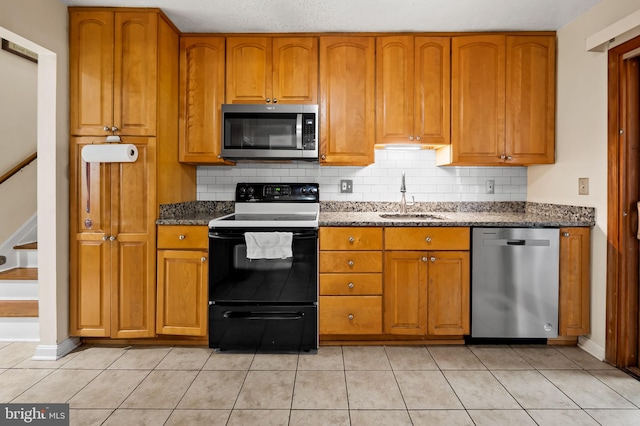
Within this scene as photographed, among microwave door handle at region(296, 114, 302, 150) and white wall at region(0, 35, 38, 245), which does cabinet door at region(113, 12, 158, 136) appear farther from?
white wall at region(0, 35, 38, 245)

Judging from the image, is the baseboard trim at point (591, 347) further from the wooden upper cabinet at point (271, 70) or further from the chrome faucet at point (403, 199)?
the wooden upper cabinet at point (271, 70)

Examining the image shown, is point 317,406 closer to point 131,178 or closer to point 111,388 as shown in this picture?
point 111,388

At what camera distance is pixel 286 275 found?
2.41 meters

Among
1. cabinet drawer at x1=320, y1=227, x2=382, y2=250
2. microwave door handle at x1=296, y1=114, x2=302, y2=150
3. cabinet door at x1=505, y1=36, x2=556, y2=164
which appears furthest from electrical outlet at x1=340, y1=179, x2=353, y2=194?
cabinet door at x1=505, y1=36, x2=556, y2=164

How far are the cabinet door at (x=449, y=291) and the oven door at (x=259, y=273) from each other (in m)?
0.83

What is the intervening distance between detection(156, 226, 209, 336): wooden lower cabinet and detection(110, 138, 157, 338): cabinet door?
0.22ft

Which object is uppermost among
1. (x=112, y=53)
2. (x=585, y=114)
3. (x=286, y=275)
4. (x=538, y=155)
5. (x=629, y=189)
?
(x=112, y=53)

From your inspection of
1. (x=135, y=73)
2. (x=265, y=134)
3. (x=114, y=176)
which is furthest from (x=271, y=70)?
(x=114, y=176)

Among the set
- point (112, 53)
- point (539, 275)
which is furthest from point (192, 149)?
point (539, 275)

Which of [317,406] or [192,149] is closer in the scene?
[317,406]

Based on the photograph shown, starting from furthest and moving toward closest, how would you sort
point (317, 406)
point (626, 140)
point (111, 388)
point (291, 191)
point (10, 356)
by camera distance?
point (291, 191) < point (10, 356) < point (626, 140) < point (111, 388) < point (317, 406)

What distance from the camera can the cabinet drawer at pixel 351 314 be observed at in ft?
8.06

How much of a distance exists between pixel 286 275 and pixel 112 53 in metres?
1.96

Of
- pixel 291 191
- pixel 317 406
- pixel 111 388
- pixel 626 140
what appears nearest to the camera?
pixel 317 406
